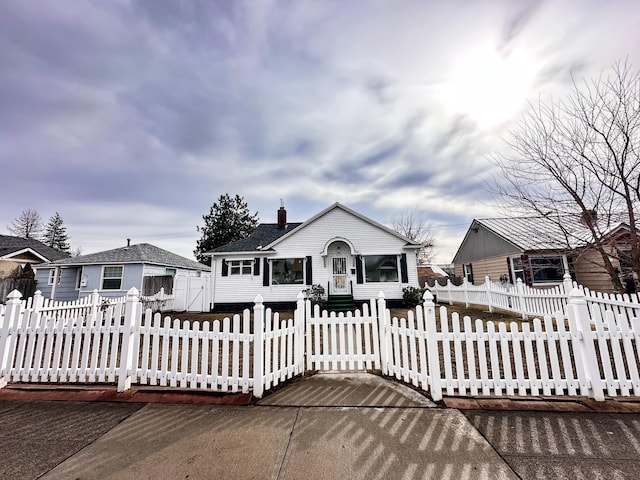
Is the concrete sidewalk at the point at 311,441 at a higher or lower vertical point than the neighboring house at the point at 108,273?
lower

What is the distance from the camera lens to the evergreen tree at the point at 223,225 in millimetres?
34625

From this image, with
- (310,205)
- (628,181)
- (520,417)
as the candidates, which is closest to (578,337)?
(520,417)

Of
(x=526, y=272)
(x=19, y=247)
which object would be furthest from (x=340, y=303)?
(x=19, y=247)

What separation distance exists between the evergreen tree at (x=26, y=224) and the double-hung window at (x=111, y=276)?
3406 centimetres

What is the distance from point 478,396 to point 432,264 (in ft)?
131

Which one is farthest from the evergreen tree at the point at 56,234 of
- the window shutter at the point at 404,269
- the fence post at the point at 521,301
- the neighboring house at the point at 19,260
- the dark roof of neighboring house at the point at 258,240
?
the fence post at the point at 521,301

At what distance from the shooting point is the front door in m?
14.8

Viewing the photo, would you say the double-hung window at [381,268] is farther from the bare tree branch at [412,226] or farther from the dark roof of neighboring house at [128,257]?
the bare tree branch at [412,226]

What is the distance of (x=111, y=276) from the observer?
60.9 ft

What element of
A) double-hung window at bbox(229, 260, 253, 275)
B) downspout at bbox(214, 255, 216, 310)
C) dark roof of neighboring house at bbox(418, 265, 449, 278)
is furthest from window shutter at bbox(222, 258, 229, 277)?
dark roof of neighboring house at bbox(418, 265, 449, 278)

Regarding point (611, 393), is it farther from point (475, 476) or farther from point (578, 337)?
point (475, 476)

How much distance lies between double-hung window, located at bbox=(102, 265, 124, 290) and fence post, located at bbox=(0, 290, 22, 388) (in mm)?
16116

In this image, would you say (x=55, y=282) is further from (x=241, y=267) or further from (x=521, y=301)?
(x=521, y=301)

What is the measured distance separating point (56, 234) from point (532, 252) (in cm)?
6189
